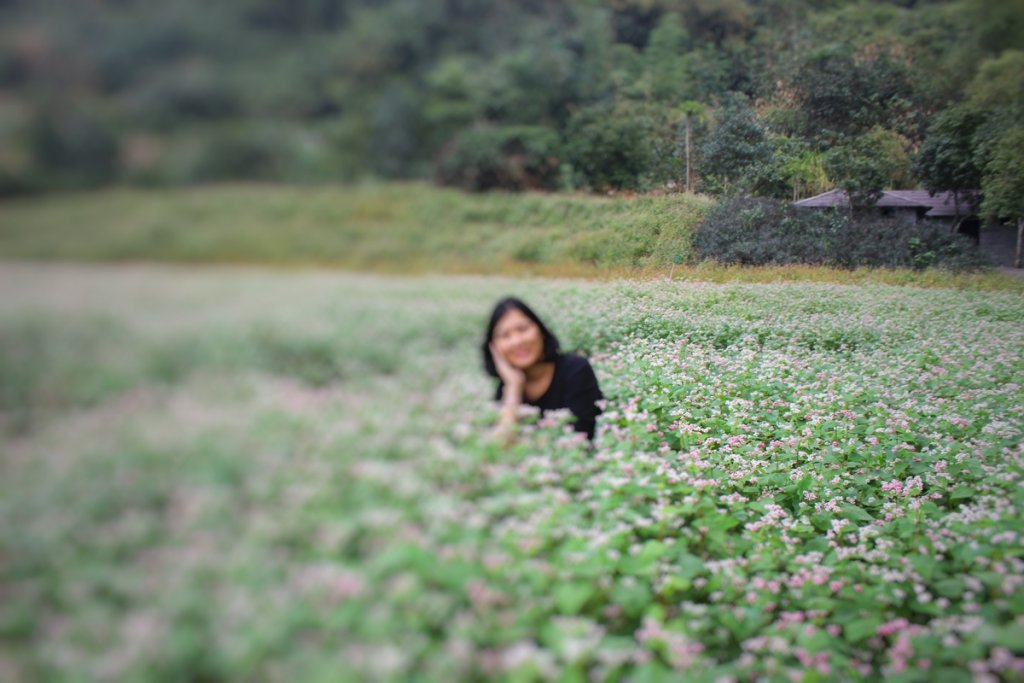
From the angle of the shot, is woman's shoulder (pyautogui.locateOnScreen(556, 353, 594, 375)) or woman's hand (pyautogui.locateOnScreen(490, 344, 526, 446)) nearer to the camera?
woman's hand (pyautogui.locateOnScreen(490, 344, 526, 446))

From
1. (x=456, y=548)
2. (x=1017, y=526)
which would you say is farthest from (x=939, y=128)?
(x=456, y=548)

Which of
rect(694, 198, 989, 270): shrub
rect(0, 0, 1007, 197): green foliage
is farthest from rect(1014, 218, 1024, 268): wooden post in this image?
rect(0, 0, 1007, 197): green foliage

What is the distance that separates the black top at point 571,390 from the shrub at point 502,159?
3.62ft

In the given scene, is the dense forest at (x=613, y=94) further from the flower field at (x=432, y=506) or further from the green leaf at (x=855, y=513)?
the green leaf at (x=855, y=513)

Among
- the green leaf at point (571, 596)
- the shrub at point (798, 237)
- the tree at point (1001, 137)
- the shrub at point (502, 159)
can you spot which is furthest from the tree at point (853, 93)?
the green leaf at point (571, 596)

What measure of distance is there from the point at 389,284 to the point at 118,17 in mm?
1530

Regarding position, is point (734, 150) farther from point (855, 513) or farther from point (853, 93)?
point (855, 513)

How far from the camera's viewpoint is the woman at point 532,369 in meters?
3.24

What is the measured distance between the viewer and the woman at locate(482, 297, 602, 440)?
3238 millimetres

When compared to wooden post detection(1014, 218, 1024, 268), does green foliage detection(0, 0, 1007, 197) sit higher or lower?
higher

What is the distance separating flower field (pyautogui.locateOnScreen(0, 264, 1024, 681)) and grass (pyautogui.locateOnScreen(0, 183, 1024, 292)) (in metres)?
0.09

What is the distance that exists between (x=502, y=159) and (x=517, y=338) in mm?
1203

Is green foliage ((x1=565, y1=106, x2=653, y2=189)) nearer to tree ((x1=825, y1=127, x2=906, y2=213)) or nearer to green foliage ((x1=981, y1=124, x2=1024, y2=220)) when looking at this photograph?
tree ((x1=825, y1=127, x2=906, y2=213))

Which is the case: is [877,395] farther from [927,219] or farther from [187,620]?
[187,620]
